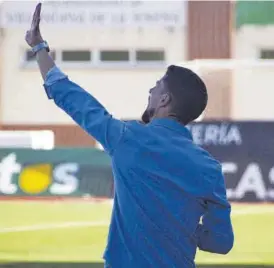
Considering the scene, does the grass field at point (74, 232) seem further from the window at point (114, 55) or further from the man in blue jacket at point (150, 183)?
the window at point (114, 55)

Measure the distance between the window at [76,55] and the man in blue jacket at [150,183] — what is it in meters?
17.1

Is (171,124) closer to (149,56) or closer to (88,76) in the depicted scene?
(88,76)

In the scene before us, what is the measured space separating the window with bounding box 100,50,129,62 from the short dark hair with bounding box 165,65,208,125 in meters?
16.9

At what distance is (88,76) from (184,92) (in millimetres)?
16861

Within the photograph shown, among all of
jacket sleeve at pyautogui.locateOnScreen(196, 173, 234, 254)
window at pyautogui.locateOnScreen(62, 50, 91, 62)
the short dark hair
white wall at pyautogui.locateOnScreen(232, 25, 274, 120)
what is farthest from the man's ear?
window at pyautogui.locateOnScreen(62, 50, 91, 62)

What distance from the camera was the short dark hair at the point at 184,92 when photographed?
2396 mm

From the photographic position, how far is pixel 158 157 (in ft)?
7.58

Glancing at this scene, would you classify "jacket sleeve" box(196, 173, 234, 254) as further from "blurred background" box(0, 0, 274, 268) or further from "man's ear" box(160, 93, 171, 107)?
"blurred background" box(0, 0, 274, 268)

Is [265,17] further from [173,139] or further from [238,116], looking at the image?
[173,139]

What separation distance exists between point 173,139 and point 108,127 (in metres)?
0.20

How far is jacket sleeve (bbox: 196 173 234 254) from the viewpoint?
7.74 ft

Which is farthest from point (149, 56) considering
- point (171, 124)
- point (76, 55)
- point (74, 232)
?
point (171, 124)

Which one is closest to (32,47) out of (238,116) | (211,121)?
(211,121)

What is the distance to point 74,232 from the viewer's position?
855 cm
